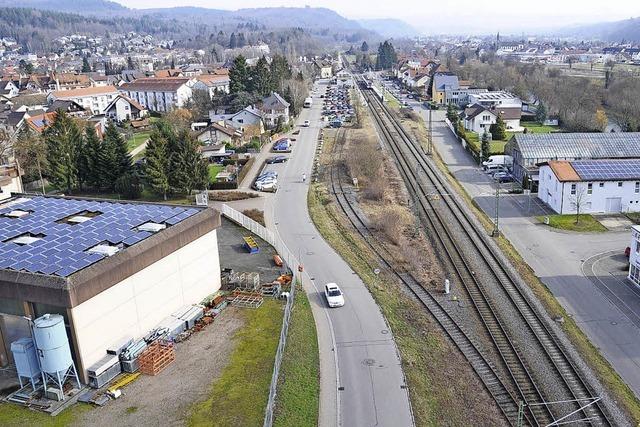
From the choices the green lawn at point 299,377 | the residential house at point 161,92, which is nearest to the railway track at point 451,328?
the green lawn at point 299,377

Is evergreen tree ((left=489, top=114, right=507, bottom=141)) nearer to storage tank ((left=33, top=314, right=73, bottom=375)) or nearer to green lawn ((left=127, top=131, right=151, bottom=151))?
green lawn ((left=127, top=131, right=151, bottom=151))

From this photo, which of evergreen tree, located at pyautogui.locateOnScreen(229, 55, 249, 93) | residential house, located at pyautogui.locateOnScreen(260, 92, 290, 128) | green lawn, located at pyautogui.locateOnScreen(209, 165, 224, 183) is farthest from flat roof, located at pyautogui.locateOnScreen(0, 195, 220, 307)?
evergreen tree, located at pyautogui.locateOnScreen(229, 55, 249, 93)

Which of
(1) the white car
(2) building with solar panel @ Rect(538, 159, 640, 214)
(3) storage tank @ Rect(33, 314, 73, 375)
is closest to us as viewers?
(3) storage tank @ Rect(33, 314, 73, 375)

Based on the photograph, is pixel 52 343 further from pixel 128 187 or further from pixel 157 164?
pixel 128 187

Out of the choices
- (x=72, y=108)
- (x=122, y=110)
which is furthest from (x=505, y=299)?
(x=72, y=108)

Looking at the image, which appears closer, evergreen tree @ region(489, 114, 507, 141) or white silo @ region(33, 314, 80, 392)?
white silo @ region(33, 314, 80, 392)

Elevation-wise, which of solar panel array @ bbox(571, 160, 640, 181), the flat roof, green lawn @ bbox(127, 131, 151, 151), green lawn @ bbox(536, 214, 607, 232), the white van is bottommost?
green lawn @ bbox(536, 214, 607, 232)

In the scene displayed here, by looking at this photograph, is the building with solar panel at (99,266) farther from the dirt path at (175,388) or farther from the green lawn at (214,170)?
the green lawn at (214,170)
